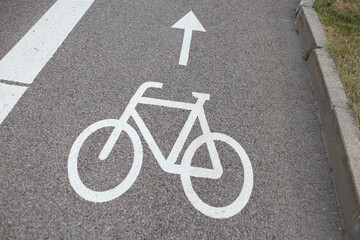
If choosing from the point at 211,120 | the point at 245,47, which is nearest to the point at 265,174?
the point at 211,120

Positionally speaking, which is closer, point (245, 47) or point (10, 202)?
point (10, 202)

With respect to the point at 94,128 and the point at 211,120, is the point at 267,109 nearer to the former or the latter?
the point at 211,120

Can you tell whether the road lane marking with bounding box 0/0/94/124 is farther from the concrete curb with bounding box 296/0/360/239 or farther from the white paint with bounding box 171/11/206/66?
the concrete curb with bounding box 296/0/360/239

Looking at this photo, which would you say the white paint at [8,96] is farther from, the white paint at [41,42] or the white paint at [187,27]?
the white paint at [187,27]

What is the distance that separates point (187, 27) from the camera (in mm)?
4406

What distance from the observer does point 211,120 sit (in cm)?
312

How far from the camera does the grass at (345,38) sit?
11.1ft

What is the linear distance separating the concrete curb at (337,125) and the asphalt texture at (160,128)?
0.12 metres

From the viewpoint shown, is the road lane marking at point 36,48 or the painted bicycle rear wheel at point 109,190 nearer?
the painted bicycle rear wheel at point 109,190


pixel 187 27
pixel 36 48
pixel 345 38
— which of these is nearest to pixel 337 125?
pixel 345 38

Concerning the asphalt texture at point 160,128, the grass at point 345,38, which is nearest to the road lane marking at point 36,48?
the asphalt texture at point 160,128

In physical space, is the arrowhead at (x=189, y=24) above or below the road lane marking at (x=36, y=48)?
above

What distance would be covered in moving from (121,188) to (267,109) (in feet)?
6.44

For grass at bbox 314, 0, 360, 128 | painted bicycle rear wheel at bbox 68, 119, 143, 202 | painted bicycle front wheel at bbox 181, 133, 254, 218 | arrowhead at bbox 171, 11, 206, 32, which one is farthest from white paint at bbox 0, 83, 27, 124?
grass at bbox 314, 0, 360, 128
